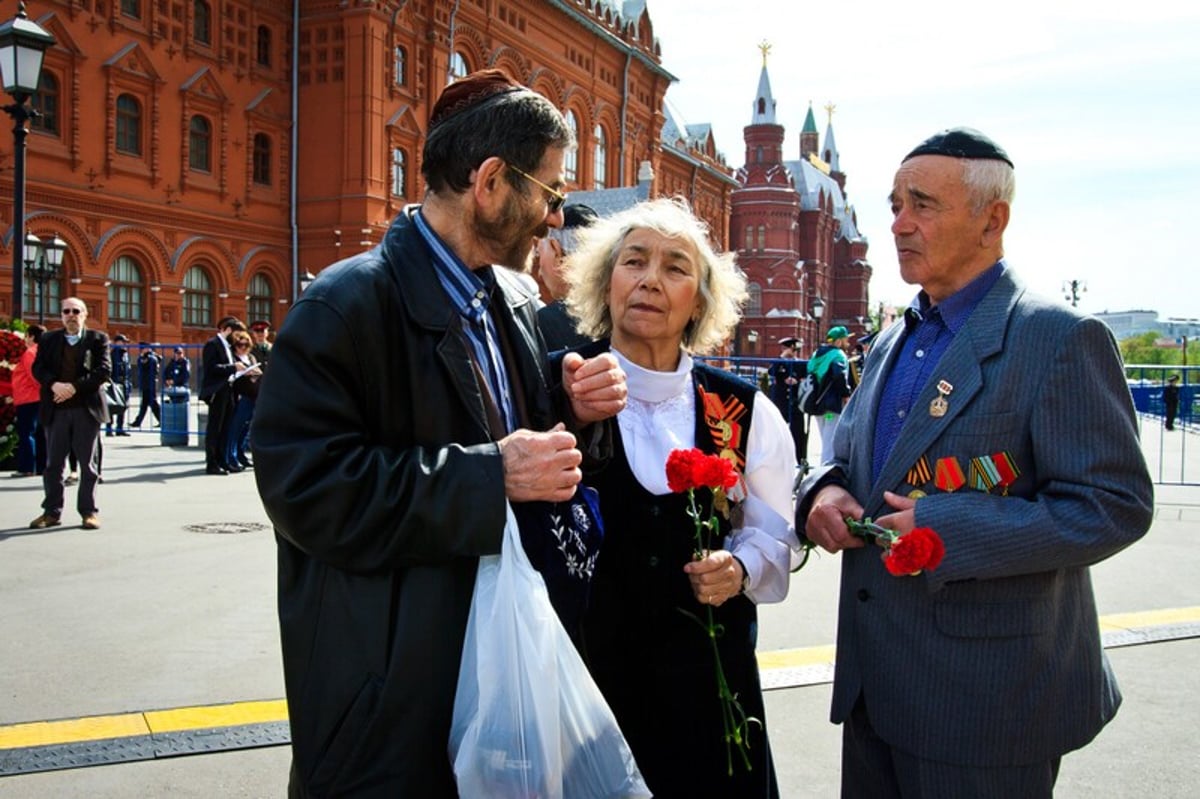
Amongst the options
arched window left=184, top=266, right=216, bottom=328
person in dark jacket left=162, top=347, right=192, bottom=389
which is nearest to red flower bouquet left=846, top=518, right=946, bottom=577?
person in dark jacket left=162, top=347, right=192, bottom=389

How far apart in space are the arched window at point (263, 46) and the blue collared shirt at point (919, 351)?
1259 inches

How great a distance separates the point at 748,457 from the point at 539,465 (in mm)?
1120

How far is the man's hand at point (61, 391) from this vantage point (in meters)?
8.34

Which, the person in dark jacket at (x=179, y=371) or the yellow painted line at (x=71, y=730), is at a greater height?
the person in dark jacket at (x=179, y=371)

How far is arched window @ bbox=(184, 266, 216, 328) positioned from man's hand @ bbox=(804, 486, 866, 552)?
2898 centimetres

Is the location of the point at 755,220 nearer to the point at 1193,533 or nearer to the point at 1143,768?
the point at 1193,533

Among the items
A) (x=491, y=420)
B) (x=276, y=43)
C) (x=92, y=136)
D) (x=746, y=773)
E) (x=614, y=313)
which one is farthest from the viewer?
(x=276, y=43)

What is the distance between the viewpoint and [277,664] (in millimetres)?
4836

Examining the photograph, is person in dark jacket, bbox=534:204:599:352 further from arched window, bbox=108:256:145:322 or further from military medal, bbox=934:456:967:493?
arched window, bbox=108:256:145:322

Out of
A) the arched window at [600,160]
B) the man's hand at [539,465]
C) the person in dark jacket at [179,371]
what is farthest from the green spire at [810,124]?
the man's hand at [539,465]

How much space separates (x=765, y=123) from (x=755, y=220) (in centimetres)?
873

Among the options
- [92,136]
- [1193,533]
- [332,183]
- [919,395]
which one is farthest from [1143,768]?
[332,183]

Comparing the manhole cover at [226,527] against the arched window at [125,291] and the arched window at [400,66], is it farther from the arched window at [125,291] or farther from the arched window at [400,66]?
the arched window at [400,66]

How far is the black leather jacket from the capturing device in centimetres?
182
